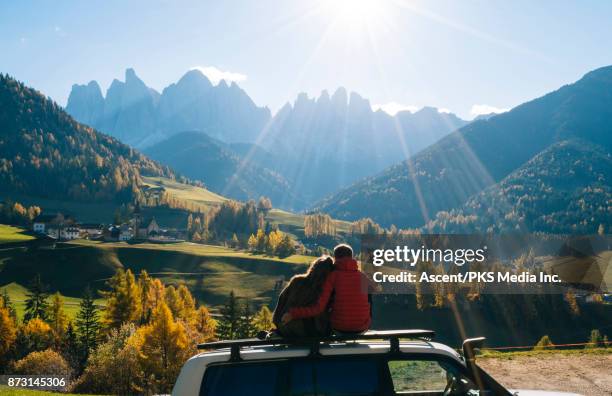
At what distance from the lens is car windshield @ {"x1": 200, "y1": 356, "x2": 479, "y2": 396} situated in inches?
285

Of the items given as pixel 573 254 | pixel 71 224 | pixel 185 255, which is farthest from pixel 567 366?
pixel 71 224

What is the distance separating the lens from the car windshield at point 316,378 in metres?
7.23

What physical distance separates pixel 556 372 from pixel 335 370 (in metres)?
15.0

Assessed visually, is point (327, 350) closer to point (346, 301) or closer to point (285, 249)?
point (346, 301)

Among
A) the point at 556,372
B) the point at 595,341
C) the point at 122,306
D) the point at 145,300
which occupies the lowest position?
the point at 145,300

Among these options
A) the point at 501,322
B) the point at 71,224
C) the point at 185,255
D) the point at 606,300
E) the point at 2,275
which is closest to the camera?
the point at 501,322

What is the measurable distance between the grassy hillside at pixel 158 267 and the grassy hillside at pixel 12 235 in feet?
41.6

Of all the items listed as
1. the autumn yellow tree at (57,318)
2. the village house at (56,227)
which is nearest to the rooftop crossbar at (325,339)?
the autumn yellow tree at (57,318)

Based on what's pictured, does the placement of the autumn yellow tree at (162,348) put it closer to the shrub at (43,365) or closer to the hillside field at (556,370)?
the shrub at (43,365)

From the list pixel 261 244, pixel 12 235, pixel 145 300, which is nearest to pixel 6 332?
pixel 145 300

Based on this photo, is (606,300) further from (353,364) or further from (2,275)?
(2,275)

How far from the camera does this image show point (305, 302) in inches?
343

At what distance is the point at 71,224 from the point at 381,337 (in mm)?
213442

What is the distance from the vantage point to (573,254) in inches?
4764
